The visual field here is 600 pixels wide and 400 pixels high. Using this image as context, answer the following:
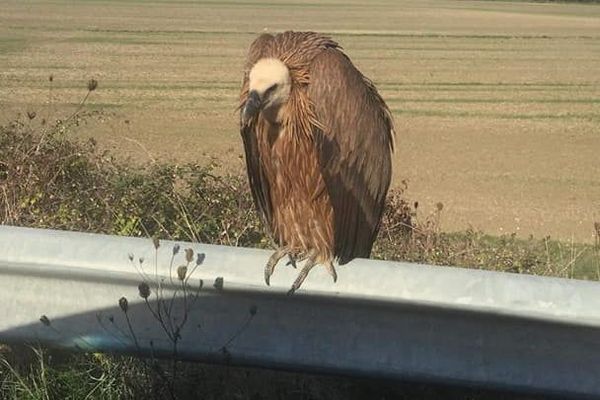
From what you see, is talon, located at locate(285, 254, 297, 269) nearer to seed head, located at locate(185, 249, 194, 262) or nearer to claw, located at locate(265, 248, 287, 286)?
claw, located at locate(265, 248, 287, 286)

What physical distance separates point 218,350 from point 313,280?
1.27 feet

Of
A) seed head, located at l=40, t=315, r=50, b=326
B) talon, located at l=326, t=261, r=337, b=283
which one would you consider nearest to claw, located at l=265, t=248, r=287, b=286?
talon, located at l=326, t=261, r=337, b=283

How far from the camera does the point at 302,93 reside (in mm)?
3125

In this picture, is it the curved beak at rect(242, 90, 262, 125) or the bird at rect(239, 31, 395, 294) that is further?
the bird at rect(239, 31, 395, 294)

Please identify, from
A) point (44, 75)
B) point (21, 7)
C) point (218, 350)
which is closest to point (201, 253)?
point (218, 350)

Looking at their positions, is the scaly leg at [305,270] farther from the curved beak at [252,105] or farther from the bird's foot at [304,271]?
the curved beak at [252,105]

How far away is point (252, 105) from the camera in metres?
2.98

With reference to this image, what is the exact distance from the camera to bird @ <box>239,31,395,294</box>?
3100 millimetres

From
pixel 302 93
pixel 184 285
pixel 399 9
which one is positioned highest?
pixel 302 93

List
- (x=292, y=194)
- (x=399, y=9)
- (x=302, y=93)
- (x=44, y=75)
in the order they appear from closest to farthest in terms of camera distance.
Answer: (x=302, y=93)
(x=292, y=194)
(x=44, y=75)
(x=399, y=9)

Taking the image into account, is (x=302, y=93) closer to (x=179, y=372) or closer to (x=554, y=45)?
(x=179, y=372)

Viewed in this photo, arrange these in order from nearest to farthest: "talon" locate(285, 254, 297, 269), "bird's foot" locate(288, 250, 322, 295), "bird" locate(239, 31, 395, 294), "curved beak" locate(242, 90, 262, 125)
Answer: "bird's foot" locate(288, 250, 322, 295) < "curved beak" locate(242, 90, 262, 125) < "bird" locate(239, 31, 395, 294) < "talon" locate(285, 254, 297, 269)

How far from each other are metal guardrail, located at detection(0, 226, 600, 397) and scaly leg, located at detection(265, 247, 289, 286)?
0.08 ft

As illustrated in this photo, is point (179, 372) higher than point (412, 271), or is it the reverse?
point (412, 271)
